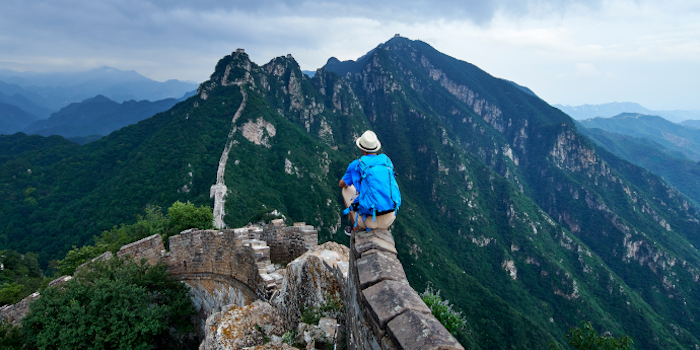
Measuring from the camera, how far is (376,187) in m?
4.45

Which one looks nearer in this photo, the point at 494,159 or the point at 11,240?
the point at 11,240

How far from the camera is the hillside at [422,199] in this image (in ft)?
206

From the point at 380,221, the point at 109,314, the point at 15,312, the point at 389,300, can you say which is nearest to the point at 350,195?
the point at 380,221

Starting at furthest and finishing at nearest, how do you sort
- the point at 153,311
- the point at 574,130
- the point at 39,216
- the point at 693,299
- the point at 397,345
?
1. the point at 574,130
2. the point at 693,299
3. the point at 39,216
4. the point at 153,311
5. the point at 397,345

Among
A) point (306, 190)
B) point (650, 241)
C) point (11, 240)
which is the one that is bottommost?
point (650, 241)

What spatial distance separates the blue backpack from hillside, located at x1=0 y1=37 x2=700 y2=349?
735 inches

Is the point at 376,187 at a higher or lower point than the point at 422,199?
higher

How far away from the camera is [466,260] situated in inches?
4488

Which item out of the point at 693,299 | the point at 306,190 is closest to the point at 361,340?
the point at 306,190

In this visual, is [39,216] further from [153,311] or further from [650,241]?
[650,241]

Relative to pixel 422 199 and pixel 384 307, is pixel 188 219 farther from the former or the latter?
pixel 422 199

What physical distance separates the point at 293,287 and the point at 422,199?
142 metres

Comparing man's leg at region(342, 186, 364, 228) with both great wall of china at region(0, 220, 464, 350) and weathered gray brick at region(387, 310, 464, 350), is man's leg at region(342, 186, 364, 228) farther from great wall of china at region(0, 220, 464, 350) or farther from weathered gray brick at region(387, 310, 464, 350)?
weathered gray brick at region(387, 310, 464, 350)

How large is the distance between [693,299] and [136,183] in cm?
17972
